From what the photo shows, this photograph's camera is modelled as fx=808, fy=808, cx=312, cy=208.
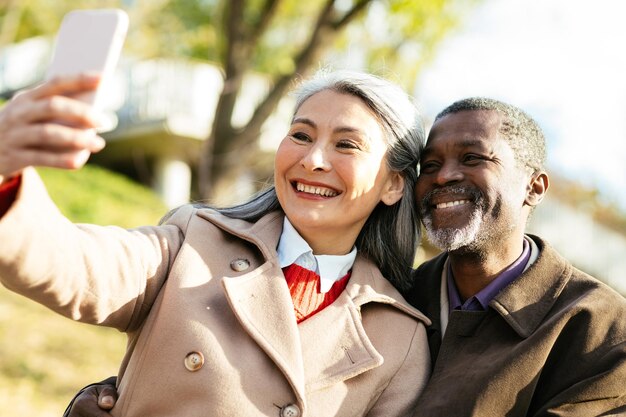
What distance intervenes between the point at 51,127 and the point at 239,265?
4.52 feet

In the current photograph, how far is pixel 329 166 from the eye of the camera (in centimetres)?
310

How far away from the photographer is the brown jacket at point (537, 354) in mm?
2719

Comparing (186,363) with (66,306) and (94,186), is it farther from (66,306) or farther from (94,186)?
(94,186)

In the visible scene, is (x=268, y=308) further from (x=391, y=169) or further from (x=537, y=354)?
(x=537, y=354)

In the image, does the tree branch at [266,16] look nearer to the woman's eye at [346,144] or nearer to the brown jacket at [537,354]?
the woman's eye at [346,144]

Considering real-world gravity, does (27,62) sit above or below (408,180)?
below

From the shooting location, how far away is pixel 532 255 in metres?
3.30

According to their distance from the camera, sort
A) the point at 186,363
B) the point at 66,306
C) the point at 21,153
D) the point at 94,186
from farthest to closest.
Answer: the point at 94,186 < the point at 186,363 < the point at 66,306 < the point at 21,153

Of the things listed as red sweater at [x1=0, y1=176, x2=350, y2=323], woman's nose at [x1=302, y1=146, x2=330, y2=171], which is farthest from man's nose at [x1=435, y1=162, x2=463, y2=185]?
red sweater at [x1=0, y1=176, x2=350, y2=323]

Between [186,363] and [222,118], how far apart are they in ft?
15.8

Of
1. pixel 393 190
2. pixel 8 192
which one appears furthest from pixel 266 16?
pixel 8 192

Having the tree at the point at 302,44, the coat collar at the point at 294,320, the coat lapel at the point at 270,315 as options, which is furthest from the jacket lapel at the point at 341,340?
the tree at the point at 302,44

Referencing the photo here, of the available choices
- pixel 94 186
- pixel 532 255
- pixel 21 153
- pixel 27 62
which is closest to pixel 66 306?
pixel 21 153

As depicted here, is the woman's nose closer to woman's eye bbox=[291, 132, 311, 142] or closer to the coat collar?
woman's eye bbox=[291, 132, 311, 142]
